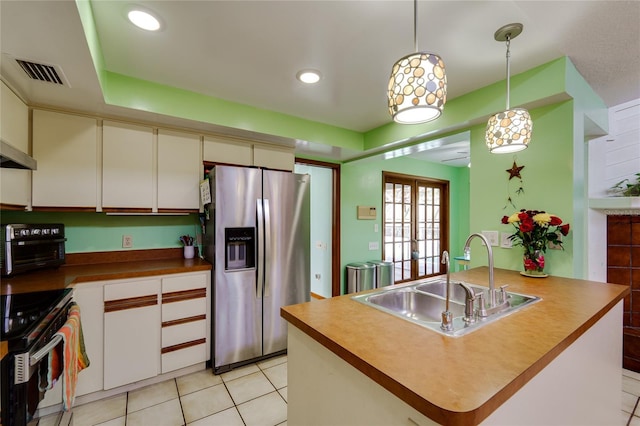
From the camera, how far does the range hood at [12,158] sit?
4.65 ft

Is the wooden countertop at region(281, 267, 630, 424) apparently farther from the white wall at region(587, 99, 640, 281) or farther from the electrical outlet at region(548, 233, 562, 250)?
the white wall at region(587, 99, 640, 281)

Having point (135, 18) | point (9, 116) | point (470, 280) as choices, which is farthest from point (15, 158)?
point (470, 280)

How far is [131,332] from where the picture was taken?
2072mm

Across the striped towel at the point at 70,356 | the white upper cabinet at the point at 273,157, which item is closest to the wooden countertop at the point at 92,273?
the striped towel at the point at 70,356

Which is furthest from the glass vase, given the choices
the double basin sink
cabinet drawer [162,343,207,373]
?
cabinet drawer [162,343,207,373]

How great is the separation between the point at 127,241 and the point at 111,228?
177mm

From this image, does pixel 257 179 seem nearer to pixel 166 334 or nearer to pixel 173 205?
pixel 173 205

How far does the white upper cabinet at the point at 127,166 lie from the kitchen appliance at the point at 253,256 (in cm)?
57

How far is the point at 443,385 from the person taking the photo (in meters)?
0.71

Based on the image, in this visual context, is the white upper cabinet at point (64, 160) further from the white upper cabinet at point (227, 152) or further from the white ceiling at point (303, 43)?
the white upper cabinet at point (227, 152)

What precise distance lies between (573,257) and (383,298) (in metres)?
1.50

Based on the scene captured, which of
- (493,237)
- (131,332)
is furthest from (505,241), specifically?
(131,332)

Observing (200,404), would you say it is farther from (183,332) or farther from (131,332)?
(131,332)

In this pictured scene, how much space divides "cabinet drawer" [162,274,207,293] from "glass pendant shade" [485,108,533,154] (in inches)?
96.0
